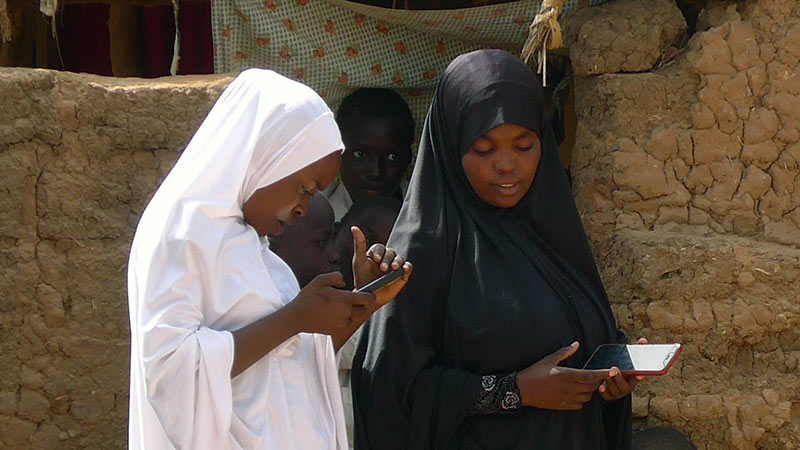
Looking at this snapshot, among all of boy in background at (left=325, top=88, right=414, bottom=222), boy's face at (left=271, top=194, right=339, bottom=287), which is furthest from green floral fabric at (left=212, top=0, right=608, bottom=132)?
boy's face at (left=271, top=194, right=339, bottom=287)

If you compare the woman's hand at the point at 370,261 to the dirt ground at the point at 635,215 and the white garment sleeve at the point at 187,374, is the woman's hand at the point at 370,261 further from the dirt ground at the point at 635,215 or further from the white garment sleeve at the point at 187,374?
the dirt ground at the point at 635,215

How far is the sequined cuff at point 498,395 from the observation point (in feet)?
12.2

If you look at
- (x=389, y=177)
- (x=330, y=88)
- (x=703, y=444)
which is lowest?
(x=703, y=444)

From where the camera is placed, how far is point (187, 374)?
3.03 meters

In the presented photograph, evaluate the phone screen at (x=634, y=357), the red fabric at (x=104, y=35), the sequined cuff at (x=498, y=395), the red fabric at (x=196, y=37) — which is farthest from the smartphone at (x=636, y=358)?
the red fabric at (x=104, y=35)

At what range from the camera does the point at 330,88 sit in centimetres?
524

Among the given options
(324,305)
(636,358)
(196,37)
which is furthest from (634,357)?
(196,37)

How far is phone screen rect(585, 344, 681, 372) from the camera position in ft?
11.8

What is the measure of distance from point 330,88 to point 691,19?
1.40m

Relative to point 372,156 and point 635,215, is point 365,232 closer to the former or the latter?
point 372,156

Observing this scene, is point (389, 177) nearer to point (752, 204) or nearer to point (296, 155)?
A: point (752, 204)

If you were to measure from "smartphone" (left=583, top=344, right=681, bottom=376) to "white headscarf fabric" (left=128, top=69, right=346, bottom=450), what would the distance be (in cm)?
79

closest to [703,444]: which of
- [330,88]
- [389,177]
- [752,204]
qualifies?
[752,204]

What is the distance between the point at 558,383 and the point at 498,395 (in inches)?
7.0
